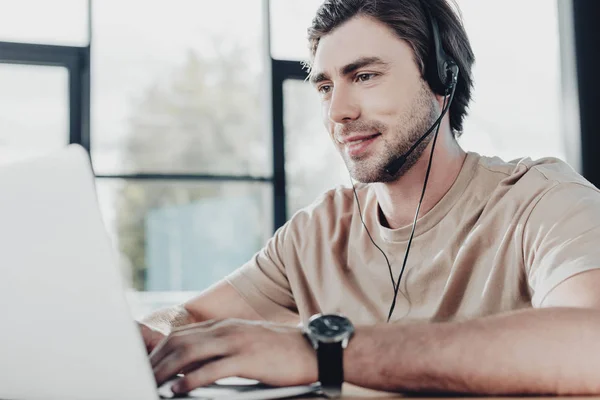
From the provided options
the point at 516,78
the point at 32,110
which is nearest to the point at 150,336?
the point at 32,110

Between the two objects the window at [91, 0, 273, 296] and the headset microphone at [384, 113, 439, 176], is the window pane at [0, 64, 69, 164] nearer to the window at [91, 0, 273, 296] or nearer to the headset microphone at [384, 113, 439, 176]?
the window at [91, 0, 273, 296]

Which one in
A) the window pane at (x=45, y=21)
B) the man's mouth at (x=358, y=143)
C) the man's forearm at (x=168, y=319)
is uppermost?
the window pane at (x=45, y=21)

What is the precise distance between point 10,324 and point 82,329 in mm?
75

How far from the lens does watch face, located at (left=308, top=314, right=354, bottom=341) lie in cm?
79

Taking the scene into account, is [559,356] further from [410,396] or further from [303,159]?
[303,159]

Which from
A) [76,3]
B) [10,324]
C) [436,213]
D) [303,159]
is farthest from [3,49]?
[10,324]

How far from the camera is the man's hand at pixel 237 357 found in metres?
0.76

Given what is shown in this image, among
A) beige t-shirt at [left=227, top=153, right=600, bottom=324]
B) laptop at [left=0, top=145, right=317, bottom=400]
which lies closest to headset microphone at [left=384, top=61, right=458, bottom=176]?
beige t-shirt at [left=227, top=153, right=600, bottom=324]

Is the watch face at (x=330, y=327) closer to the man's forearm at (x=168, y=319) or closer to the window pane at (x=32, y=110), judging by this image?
the man's forearm at (x=168, y=319)

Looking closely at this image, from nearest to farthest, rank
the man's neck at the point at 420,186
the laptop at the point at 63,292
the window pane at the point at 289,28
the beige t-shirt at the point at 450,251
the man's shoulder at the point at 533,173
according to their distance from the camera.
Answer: the laptop at the point at 63,292
the beige t-shirt at the point at 450,251
the man's shoulder at the point at 533,173
the man's neck at the point at 420,186
the window pane at the point at 289,28

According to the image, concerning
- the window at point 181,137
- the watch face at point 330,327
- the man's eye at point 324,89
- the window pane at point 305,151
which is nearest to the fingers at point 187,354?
the watch face at point 330,327

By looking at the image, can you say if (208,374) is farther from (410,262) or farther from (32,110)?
(32,110)

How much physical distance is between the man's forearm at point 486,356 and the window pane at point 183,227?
2268 mm

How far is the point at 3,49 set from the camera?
2828 mm
